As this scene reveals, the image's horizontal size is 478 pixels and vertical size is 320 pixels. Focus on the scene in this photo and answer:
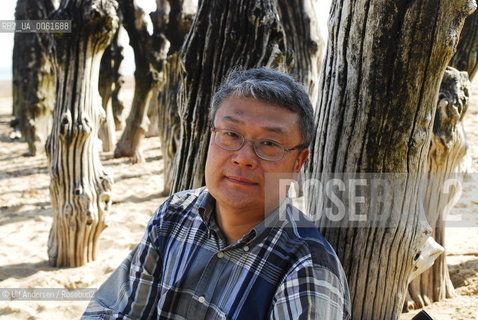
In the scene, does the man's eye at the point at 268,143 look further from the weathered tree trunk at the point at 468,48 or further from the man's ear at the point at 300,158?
the weathered tree trunk at the point at 468,48

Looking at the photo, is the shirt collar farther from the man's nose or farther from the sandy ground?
the sandy ground

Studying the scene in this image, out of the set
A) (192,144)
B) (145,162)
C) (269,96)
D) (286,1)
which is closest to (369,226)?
(269,96)

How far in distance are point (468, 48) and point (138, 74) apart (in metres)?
5.87

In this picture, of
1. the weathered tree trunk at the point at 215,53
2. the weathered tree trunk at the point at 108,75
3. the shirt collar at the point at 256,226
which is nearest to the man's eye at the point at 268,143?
the shirt collar at the point at 256,226

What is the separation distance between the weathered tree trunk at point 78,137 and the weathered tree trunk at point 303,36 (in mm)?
2010

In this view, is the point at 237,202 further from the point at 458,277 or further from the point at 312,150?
the point at 458,277

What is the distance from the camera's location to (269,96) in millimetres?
1897

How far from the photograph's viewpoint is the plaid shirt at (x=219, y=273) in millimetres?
1711

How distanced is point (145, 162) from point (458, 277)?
19.4ft

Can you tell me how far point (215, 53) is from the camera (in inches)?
115

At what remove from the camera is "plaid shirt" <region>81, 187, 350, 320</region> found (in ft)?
5.61

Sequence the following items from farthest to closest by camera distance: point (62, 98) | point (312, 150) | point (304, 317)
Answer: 1. point (62, 98)
2. point (312, 150)
3. point (304, 317)

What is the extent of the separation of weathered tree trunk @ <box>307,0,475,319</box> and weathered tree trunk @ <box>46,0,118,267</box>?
2.74 meters

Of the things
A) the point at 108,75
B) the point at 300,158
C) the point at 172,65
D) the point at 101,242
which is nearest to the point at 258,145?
the point at 300,158
